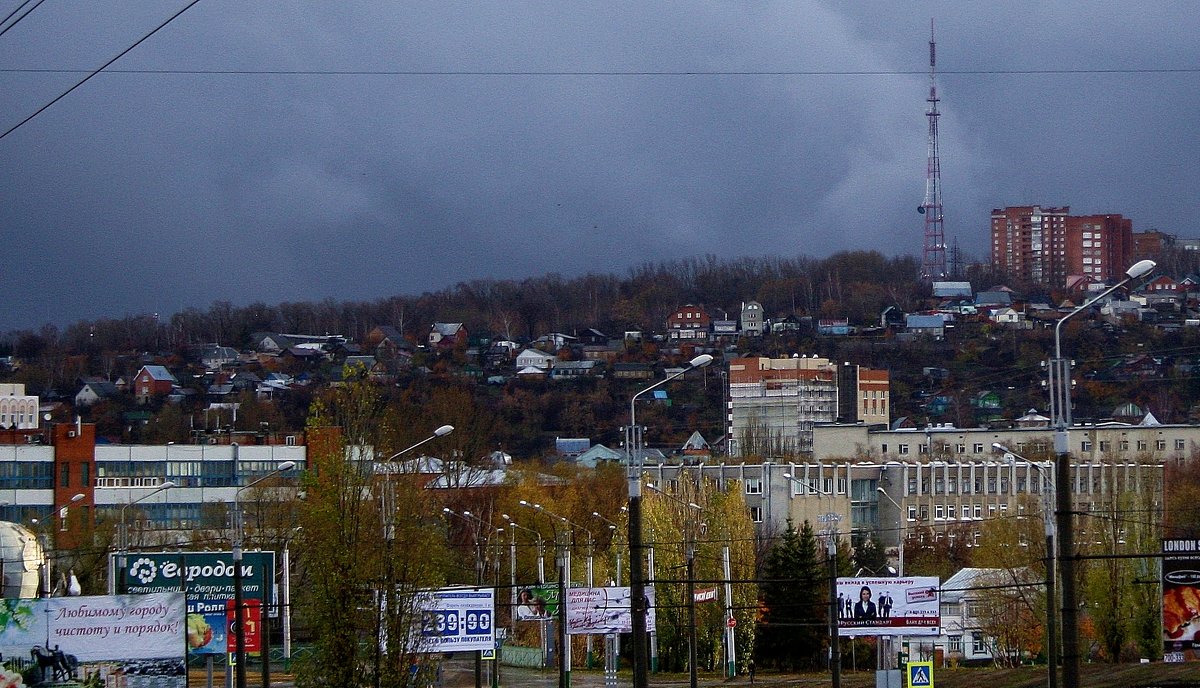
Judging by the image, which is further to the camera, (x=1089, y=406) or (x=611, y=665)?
(x=1089, y=406)

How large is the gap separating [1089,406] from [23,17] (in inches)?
7416

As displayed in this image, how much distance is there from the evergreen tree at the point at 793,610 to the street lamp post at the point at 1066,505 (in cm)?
4623

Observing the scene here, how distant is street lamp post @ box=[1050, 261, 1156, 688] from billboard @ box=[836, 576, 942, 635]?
28.2 metres

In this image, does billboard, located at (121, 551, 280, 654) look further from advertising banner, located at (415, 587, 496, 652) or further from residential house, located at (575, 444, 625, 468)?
residential house, located at (575, 444, 625, 468)

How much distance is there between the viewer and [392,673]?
33.3 metres

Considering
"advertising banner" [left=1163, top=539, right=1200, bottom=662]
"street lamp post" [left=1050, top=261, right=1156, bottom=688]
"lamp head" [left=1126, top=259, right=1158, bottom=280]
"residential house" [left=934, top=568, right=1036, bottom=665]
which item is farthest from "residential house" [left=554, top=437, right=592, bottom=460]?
"lamp head" [left=1126, top=259, right=1158, bottom=280]

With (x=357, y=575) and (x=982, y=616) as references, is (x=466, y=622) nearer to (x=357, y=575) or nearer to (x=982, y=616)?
(x=357, y=575)

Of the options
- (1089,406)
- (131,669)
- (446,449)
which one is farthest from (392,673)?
(1089,406)

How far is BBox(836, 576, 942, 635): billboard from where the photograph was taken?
53281mm

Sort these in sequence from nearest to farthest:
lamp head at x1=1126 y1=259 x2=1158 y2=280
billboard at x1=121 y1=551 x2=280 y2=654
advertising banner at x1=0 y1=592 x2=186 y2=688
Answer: lamp head at x1=1126 y1=259 x2=1158 y2=280, advertising banner at x1=0 y1=592 x2=186 y2=688, billboard at x1=121 y1=551 x2=280 y2=654

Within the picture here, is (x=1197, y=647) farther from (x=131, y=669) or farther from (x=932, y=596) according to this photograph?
(x=131, y=669)

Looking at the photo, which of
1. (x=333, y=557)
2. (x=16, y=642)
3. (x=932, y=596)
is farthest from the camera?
(x=932, y=596)

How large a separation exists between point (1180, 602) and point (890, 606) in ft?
29.6

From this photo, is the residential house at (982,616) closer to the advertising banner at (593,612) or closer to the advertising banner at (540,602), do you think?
the advertising banner at (593,612)
